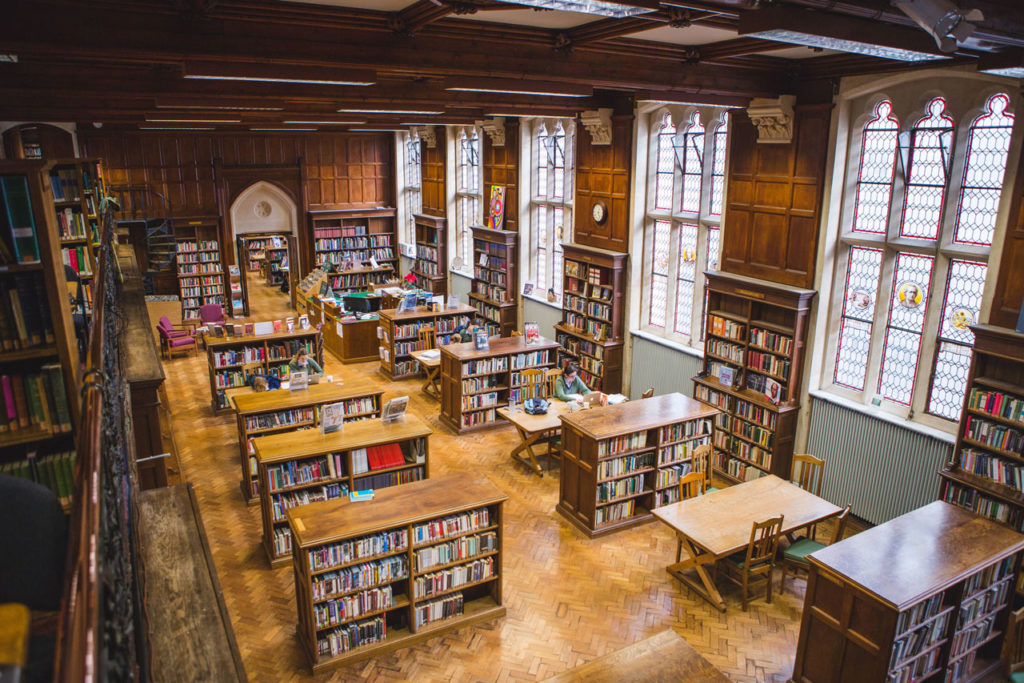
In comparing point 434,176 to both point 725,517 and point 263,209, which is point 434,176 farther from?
point 725,517

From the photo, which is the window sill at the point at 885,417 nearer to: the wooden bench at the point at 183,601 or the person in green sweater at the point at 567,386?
the person in green sweater at the point at 567,386

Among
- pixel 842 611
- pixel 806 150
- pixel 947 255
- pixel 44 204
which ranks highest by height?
pixel 806 150

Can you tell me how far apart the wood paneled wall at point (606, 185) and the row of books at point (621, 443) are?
12.8 ft

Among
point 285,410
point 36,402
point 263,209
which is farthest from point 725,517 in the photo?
point 263,209

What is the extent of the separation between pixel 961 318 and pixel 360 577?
624 cm

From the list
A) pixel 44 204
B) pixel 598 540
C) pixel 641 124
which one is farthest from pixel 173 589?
pixel 641 124

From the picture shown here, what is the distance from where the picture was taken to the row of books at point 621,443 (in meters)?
7.61

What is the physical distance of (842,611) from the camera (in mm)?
5184

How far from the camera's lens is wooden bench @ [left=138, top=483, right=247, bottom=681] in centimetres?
232

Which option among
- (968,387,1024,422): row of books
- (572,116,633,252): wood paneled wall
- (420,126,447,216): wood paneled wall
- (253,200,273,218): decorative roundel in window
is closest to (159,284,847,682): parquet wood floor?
(968,387,1024,422): row of books

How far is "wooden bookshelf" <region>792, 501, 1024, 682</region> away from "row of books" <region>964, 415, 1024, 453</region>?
73 cm

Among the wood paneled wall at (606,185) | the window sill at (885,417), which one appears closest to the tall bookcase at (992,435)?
the window sill at (885,417)

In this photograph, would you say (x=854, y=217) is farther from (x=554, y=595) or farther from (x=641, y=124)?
(x=554, y=595)

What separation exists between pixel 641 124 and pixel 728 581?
658 centimetres
